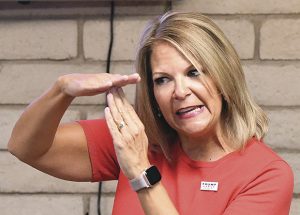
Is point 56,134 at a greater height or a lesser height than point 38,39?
lesser

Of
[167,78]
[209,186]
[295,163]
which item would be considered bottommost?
[295,163]

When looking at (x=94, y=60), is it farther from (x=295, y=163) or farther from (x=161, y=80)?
(x=295, y=163)

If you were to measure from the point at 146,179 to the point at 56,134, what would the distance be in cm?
34

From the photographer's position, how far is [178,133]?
4.60 ft

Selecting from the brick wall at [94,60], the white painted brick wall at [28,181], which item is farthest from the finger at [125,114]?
the white painted brick wall at [28,181]

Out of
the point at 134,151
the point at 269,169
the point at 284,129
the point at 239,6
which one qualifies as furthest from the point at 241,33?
the point at 134,151

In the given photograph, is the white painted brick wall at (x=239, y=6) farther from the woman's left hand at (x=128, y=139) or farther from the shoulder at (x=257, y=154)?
the woman's left hand at (x=128, y=139)

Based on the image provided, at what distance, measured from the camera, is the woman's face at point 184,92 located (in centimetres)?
123

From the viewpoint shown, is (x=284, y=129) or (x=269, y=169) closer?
(x=269, y=169)

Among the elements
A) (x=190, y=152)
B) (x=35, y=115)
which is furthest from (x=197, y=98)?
(x=35, y=115)

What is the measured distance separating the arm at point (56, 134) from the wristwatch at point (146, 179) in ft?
0.64

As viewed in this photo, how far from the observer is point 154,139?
1.39 m

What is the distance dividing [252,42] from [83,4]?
521mm

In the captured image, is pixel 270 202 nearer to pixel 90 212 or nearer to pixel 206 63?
pixel 206 63
